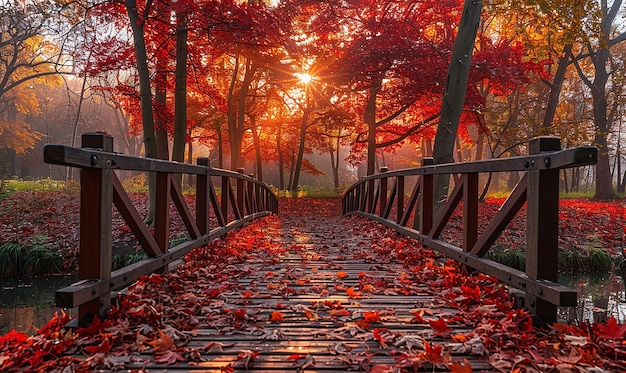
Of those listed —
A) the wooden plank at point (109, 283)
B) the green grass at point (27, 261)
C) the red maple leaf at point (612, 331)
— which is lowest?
the green grass at point (27, 261)

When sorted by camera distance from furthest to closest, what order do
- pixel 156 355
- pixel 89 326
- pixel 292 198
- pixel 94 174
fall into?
pixel 292 198
pixel 94 174
pixel 89 326
pixel 156 355

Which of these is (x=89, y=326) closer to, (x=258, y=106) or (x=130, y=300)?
(x=130, y=300)

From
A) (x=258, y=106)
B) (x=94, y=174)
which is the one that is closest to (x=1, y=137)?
(x=258, y=106)

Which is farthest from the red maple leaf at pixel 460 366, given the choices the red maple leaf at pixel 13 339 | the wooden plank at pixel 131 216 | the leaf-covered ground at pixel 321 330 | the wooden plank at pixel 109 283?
the red maple leaf at pixel 13 339

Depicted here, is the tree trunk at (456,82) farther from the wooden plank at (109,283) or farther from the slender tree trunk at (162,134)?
the slender tree trunk at (162,134)

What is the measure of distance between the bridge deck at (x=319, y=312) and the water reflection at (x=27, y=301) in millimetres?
3290

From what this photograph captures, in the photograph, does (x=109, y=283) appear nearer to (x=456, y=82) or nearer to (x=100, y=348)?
(x=100, y=348)

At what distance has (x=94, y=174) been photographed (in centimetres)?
280

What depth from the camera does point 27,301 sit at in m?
7.25

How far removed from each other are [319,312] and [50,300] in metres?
6.42

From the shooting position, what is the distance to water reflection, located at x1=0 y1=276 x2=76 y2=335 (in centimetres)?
626

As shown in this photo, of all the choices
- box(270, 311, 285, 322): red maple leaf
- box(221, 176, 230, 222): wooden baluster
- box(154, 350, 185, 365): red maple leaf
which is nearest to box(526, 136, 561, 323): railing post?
box(270, 311, 285, 322): red maple leaf

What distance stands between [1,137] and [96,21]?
23.7 metres

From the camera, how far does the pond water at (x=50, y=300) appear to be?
634 centimetres
